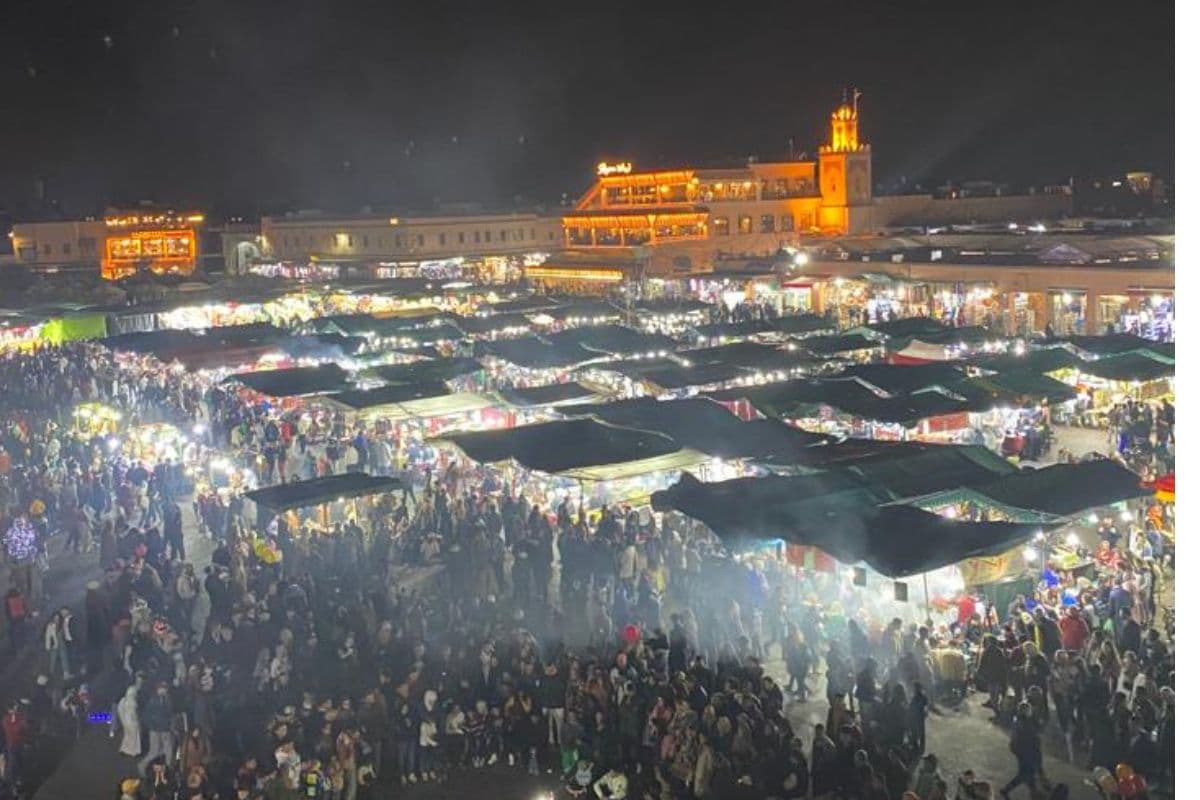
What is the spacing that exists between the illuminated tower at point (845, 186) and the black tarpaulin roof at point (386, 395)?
39.0 metres

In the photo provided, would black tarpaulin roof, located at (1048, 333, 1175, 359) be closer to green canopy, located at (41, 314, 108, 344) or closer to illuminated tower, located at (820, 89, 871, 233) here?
green canopy, located at (41, 314, 108, 344)

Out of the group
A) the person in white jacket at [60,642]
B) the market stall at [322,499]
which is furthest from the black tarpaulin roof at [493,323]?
the person in white jacket at [60,642]

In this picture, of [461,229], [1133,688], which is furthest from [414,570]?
[461,229]

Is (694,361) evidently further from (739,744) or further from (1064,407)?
(739,744)

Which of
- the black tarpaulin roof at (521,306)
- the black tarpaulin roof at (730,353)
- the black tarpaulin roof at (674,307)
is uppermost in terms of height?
the black tarpaulin roof at (521,306)

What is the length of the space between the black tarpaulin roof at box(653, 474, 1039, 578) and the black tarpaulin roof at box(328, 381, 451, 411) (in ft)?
22.4

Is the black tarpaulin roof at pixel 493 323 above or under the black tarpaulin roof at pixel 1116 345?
above

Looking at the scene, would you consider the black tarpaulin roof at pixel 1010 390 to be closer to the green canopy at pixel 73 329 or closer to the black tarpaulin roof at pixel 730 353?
the black tarpaulin roof at pixel 730 353

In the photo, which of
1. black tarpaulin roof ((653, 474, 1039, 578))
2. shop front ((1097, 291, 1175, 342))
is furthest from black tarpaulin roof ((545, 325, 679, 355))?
shop front ((1097, 291, 1175, 342))

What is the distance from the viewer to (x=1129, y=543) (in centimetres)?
1148

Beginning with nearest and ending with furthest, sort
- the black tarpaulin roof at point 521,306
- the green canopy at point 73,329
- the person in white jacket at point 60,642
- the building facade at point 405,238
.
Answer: the person in white jacket at point 60,642 → the green canopy at point 73,329 → the black tarpaulin roof at point 521,306 → the building facade at point 405,238

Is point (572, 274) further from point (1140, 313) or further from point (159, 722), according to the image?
point (159, 722)

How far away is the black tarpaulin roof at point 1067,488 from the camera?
1049 centimetres

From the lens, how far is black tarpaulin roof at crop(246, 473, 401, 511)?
12.8 metres
